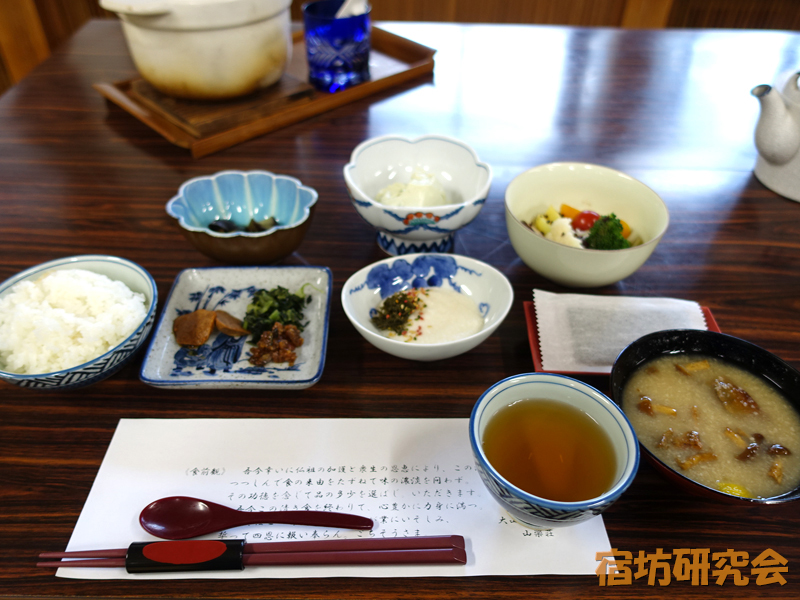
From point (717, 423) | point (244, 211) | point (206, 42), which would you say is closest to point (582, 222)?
point (717, 423)

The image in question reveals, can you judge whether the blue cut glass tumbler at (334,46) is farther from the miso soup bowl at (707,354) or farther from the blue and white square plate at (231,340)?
the miso soup bowl at (707,354)

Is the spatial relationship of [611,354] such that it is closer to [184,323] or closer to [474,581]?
[474,581]

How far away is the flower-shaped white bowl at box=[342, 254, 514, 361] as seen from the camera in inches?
46.3

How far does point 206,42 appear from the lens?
1.69m

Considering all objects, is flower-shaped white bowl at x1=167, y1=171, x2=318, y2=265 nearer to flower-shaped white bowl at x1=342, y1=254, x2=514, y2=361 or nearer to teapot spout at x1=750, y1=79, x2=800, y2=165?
flower-shaped white bowl at x1=342, y1=254, x2=514, y2=361

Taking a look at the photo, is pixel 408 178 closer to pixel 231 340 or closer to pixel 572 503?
pixel 231 340

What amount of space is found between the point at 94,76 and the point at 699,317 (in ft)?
8.40

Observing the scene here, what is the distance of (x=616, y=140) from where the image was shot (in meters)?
1.96

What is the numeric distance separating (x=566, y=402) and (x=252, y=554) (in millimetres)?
595

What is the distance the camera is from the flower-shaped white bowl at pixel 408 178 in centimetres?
129

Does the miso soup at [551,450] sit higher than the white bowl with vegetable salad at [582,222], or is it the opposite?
the white bowl with vegetable salad at [582,222]

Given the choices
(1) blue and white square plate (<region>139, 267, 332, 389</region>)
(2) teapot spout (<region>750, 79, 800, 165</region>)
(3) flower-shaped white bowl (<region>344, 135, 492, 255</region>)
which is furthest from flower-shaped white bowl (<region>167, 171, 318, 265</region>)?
(2) teapot spout (<region>750, 79, 800, 165</region>)

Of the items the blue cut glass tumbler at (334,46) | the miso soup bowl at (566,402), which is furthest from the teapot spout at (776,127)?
the blue cut glass tumbler at (334,46)

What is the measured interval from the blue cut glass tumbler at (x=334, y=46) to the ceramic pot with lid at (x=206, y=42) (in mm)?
117
